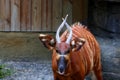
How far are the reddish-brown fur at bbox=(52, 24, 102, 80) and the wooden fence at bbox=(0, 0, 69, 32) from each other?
2335 mm

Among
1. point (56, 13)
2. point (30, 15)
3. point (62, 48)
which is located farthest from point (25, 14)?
point (62, 48)

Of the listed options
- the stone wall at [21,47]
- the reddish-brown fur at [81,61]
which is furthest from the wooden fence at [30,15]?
the reddish-brown fur at [81,61]

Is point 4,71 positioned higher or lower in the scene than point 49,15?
lower

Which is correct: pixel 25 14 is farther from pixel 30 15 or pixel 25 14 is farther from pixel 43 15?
pixel 43 15

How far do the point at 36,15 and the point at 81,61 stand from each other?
3.30 m

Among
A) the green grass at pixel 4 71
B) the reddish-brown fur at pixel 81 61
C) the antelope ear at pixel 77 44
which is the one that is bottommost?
the green grass at pixel 4 71

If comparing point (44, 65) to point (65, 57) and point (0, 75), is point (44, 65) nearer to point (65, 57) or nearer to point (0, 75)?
point (0, 75)

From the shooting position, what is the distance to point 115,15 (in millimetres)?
7094

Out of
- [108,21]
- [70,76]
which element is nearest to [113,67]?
[108,21]

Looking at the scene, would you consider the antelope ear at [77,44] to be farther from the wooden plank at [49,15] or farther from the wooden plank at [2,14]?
the wooden plank at [2,14]

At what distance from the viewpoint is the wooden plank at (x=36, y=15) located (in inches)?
319

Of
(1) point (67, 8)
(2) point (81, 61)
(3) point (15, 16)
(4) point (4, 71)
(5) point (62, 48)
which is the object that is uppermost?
(1) point (67, 8)

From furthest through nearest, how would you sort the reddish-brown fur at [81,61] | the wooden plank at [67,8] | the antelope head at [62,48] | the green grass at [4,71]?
the wooden plank at [67,8] < the green grass at [4,71] < the reddish-brown fur at [81,61] < the antelope head at [62,48]

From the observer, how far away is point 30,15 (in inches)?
321
